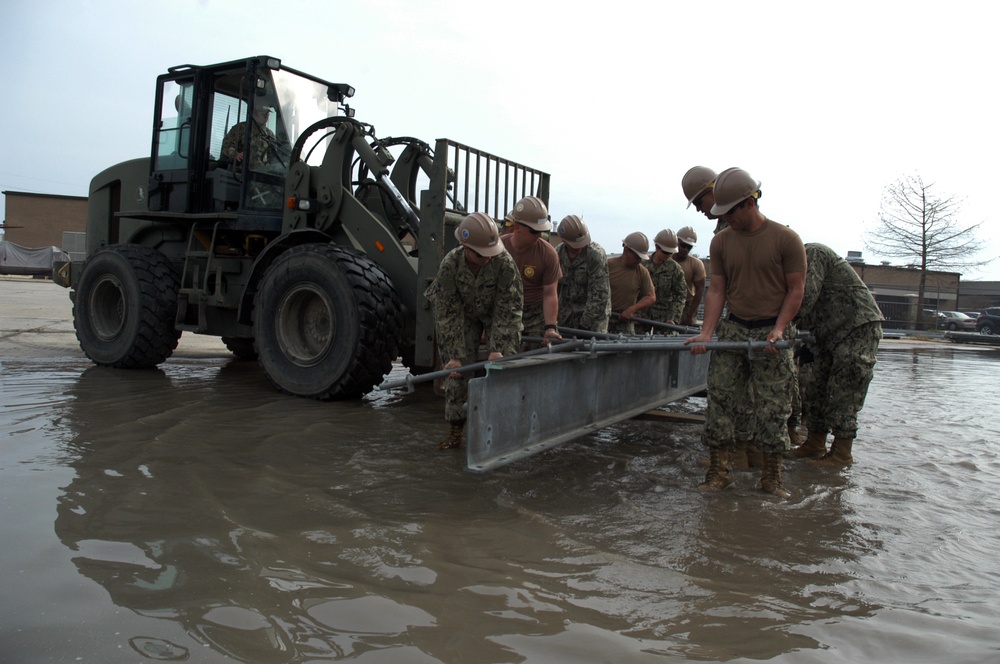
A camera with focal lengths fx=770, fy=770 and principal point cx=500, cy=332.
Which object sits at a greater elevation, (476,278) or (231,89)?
(231,89)

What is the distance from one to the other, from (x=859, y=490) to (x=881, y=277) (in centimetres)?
4483

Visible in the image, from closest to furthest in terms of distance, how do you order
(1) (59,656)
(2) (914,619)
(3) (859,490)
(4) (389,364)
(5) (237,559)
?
1. (1) (59,656)
2. (2) (914,619)
3. (5) (237,559)
4. (3) (859,490)
5. (4) (389,364)

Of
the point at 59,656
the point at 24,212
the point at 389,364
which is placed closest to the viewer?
the point at 59,656

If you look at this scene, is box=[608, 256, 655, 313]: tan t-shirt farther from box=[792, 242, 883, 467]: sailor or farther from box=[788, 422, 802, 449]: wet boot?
box=[792, 242, 883, 467]: sailor

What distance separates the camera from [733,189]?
418 cm

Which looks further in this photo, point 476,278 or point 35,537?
point 476,278

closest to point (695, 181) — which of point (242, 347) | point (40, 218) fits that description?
point (242, 347)

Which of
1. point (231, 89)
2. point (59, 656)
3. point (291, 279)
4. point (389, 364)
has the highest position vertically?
point (231, 89)

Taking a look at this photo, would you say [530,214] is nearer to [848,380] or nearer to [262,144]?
[848,380]

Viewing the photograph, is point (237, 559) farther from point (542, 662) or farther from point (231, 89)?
point (231, 89)

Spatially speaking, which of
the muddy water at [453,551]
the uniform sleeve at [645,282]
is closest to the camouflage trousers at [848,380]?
the muddy water at [453,551]

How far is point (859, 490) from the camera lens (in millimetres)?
4383

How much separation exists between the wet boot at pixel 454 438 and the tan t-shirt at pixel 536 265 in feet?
3.73

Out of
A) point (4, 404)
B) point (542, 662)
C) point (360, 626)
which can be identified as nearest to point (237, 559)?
point (360, 626)
